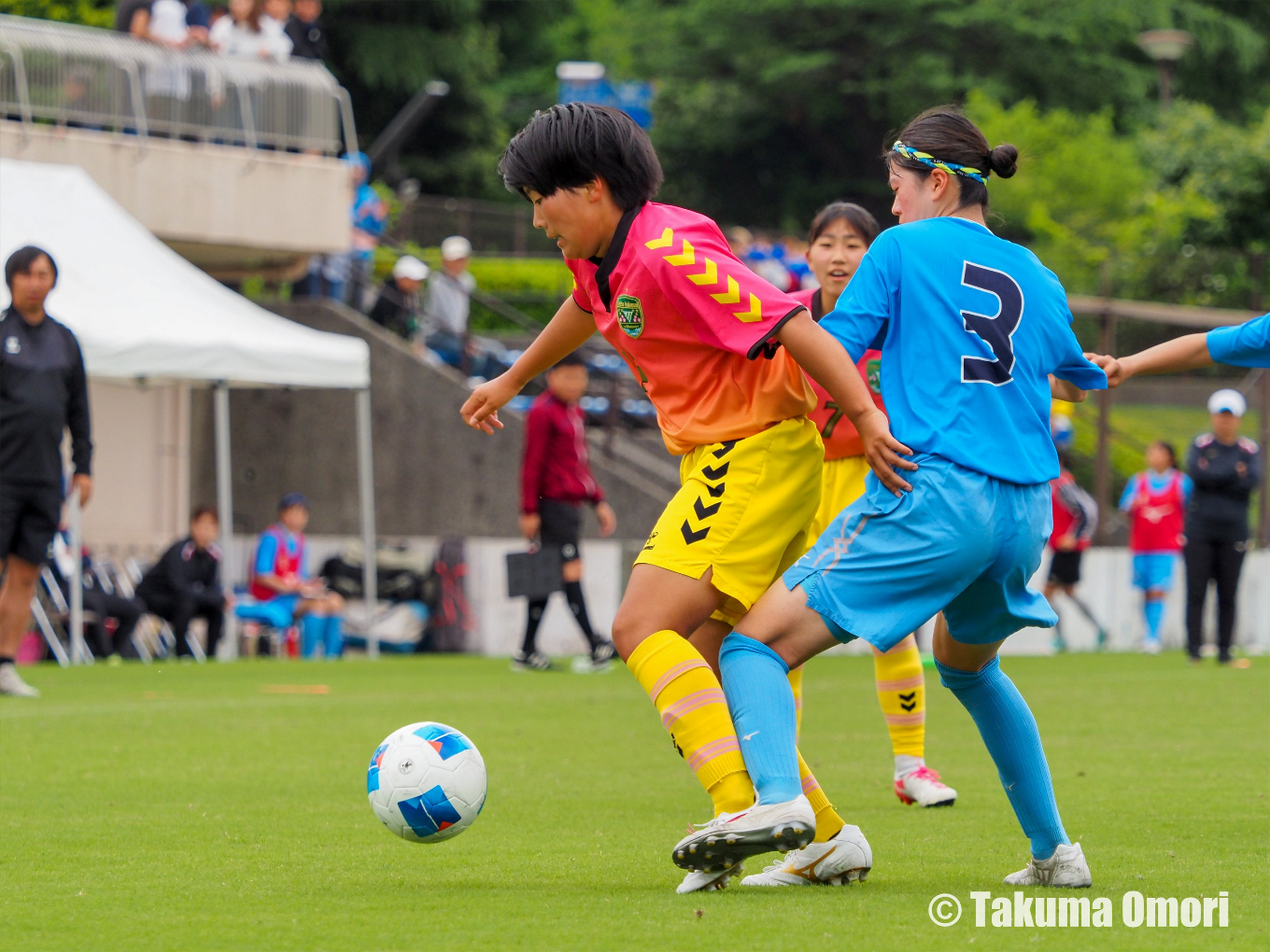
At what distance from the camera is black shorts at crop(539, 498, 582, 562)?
45.1ft

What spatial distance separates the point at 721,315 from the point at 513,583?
9.32 metres

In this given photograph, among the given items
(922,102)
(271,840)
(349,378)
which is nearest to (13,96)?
(349,378)

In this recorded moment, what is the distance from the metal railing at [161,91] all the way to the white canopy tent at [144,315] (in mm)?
2812

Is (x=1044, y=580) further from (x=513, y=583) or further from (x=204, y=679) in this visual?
(x=204, y=679)

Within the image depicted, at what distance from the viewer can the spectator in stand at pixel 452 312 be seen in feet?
67.0

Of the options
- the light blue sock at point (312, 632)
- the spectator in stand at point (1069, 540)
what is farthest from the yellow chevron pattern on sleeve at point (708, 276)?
the spectator in stand at point (1069, 540)

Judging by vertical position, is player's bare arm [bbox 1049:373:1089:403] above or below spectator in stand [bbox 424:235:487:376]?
above

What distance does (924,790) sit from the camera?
6230mm

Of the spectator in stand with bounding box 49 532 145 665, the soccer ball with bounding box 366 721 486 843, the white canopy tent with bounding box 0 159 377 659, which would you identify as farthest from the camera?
the spectator in stand with bounding box 49 532 145 665

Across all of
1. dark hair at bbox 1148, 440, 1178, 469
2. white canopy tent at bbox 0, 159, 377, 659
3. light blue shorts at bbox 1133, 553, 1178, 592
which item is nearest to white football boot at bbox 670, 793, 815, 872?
white canopy tent at bbox 0, 159, 377, 659

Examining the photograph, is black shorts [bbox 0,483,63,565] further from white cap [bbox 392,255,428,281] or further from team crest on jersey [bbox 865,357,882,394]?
white cap [bbox 392,255,428,281]

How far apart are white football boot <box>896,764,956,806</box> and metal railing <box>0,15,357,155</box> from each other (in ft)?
45.3

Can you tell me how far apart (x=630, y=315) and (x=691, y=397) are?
25cm

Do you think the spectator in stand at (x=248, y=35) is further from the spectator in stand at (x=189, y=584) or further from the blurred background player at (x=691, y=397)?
the blurred background player at (x=691, y=397)
